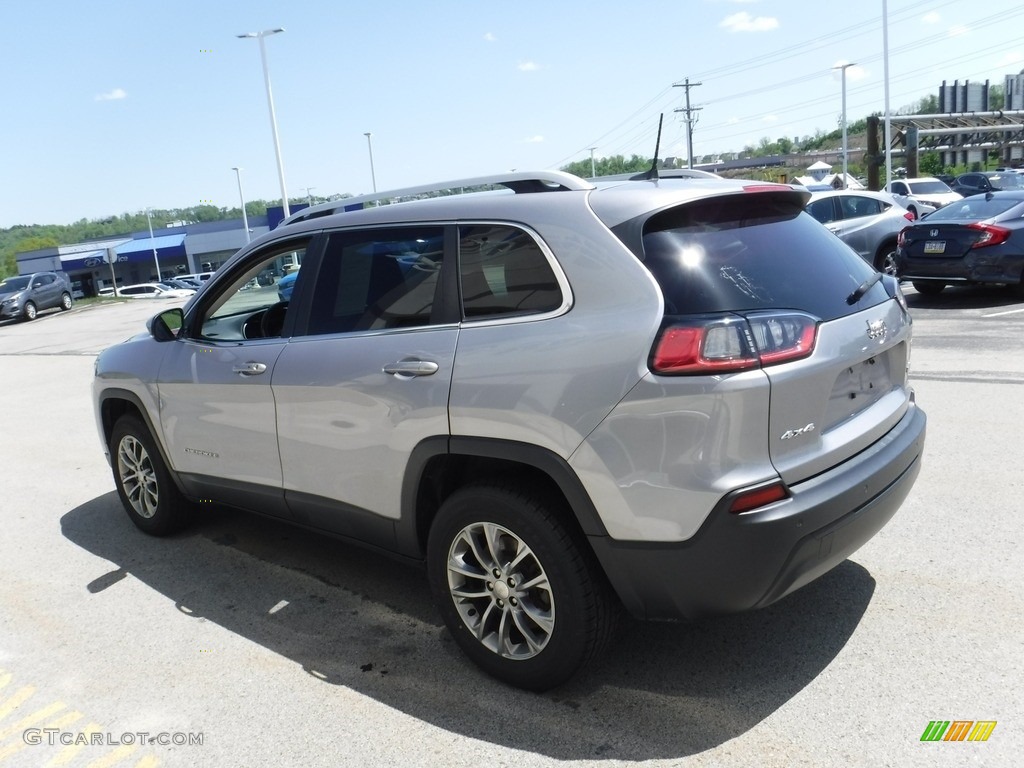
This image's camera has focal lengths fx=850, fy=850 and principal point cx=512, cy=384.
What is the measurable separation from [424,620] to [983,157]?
72.0 meters

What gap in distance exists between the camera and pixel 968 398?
6.79 meters

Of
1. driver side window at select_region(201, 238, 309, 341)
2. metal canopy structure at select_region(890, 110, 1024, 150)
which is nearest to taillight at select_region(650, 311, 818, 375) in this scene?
driver side window at select_region(201, 238, 309, 341)

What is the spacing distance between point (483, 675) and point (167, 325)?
2662mm

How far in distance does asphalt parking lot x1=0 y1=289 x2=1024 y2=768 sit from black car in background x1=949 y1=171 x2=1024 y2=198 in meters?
31.0

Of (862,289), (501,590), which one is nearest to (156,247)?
(501,590)

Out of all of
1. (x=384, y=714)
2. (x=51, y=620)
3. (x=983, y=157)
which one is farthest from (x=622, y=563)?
(x=983, y=157)

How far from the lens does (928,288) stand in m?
12.9

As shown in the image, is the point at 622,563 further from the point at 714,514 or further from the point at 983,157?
the point at 983,157

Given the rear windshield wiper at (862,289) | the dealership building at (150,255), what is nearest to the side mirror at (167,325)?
the rear windshield wiper at (862,289)

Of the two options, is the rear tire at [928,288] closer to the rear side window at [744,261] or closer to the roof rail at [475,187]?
the rear side window at [744,261]

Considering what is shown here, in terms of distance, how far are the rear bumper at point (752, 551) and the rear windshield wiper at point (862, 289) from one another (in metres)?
0.57

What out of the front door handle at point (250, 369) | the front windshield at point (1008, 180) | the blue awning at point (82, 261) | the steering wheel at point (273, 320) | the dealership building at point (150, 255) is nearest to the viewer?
the front door handle at point (250, 369)

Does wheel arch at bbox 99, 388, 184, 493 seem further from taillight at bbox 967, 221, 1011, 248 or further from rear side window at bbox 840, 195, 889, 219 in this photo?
rear side window at bbox 840, 195, 889, 219

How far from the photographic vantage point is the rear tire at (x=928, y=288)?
12.7 metres
